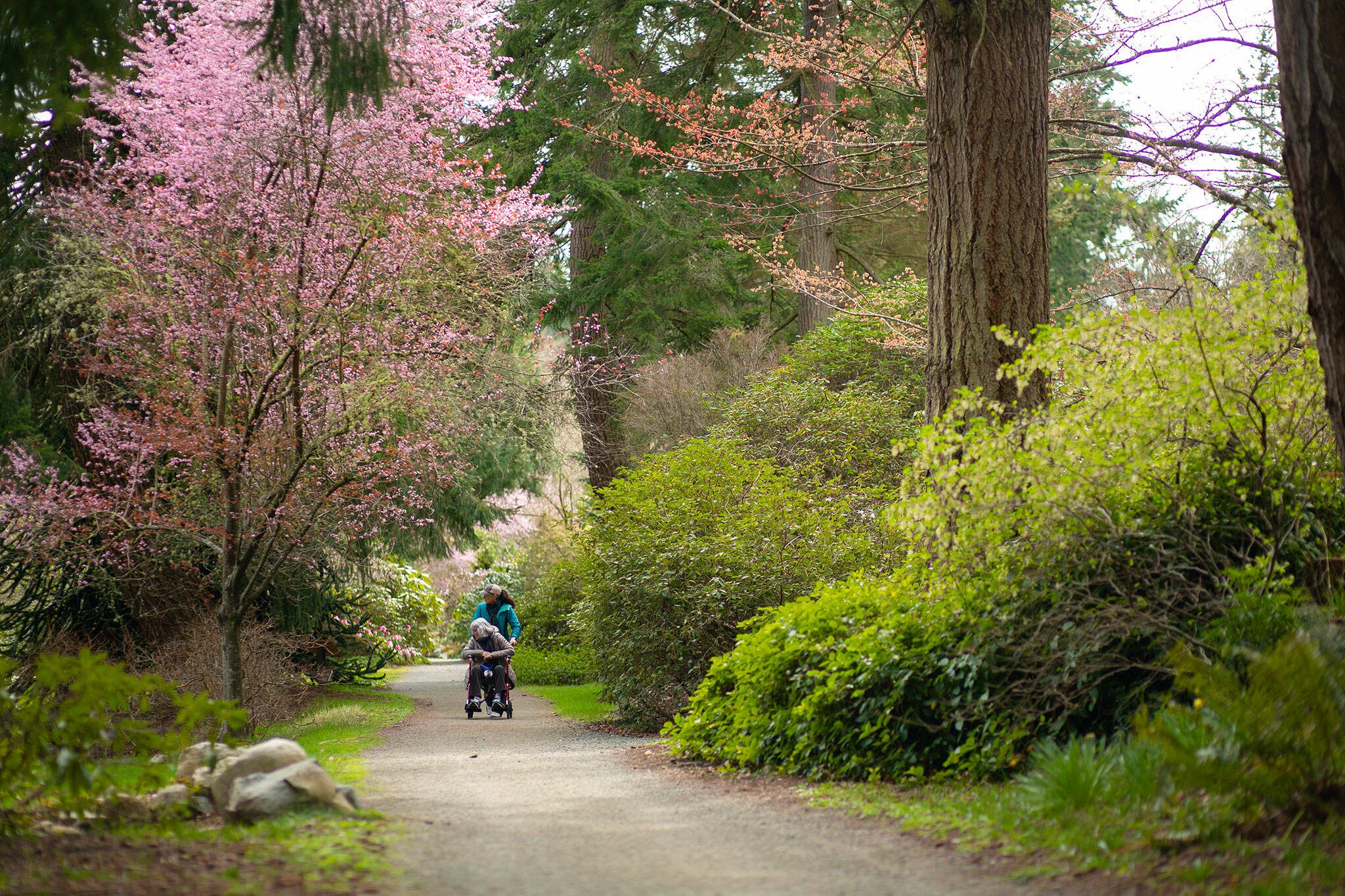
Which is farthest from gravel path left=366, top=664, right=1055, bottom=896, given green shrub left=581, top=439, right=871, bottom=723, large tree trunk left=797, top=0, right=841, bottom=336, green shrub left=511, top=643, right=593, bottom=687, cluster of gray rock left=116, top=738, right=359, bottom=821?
green shrub left=511, top=643, right=593, bottom=687

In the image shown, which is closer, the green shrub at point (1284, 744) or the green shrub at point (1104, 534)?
the green shrub at point (1284, 744)

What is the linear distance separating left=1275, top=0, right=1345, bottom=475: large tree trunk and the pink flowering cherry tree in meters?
7.14

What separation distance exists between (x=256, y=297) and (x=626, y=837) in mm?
6805

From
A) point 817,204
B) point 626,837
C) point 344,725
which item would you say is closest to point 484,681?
point 344,725

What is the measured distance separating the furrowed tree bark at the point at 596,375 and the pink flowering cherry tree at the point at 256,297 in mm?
8006

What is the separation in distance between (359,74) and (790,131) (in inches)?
252

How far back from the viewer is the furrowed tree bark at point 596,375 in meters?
20.4

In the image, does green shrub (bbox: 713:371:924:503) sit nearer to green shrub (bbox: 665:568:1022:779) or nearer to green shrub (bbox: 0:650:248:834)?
green shrub (bbox: 665:568:1022:779)

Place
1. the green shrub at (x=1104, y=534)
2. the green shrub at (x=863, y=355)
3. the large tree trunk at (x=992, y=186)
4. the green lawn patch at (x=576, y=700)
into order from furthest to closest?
the green shrub at (x=863, y=355), the green lawn patch at (x=576, y=700), the large tree trunk at (x=992, y=186), the green shrub at (x=1104, y=534)

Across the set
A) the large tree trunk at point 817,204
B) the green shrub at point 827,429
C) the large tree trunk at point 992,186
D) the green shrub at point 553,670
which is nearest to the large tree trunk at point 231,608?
the large tree trunk at point 992,186

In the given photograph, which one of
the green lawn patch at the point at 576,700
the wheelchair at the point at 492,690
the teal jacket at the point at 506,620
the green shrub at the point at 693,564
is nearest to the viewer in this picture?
the green shrub at the point at 693,564

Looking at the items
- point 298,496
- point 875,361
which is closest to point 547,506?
point 875,361

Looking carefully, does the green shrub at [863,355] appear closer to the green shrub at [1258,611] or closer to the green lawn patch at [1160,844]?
the green shrub at [1258,611]

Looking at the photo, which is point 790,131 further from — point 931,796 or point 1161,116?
point 931,796
